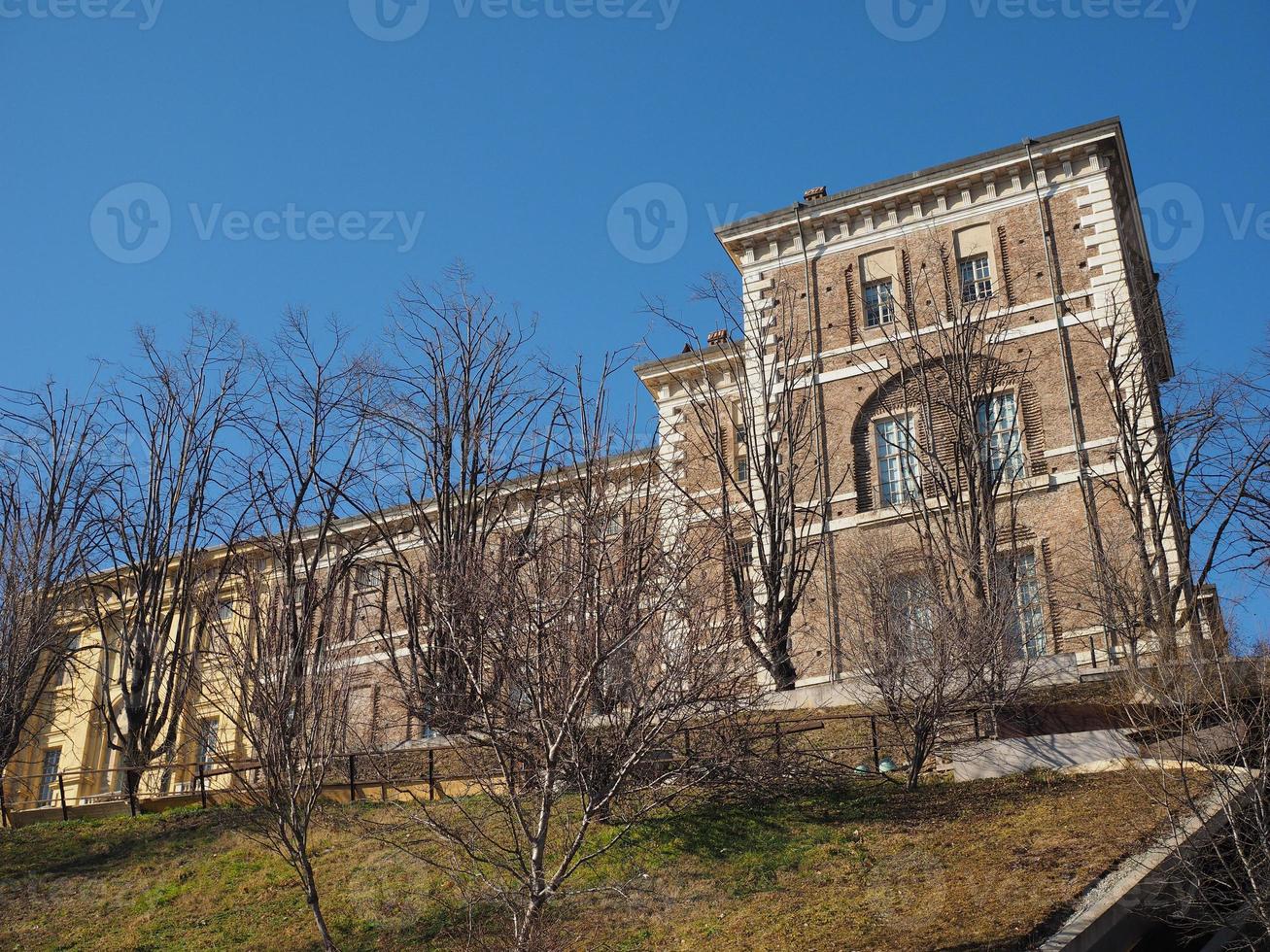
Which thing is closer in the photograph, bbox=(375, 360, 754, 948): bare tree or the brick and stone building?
bbox=(375, 360, 754, 948): bare tree

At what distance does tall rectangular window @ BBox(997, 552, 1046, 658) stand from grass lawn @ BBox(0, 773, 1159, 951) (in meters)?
7.18

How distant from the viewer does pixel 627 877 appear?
17.6 metres

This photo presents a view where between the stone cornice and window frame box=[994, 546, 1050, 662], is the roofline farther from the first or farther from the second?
window frame box=[994, 546, 1050, 662]

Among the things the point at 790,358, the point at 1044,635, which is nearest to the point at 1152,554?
the point at 1044,635

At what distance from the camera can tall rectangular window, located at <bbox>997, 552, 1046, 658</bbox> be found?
26.7 m

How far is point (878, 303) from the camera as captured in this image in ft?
115

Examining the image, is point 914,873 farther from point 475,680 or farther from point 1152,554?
point 1152,554

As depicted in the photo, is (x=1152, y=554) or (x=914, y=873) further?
(x=1152, y=554)

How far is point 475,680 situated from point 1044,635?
19.0 metres

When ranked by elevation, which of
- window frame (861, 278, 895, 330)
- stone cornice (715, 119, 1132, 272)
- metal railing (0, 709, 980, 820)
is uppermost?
stone cornice (715, 119, 1132, 272)

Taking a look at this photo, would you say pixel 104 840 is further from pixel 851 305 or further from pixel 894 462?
pixel 851 305

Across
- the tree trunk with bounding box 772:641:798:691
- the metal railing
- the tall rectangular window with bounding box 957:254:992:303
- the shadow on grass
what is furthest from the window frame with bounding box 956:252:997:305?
the shadow on grass

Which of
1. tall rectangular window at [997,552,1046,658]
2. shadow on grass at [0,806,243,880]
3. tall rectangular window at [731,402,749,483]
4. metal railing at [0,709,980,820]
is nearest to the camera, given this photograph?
metal railing at [0,709,980,820]

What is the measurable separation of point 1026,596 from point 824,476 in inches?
235
